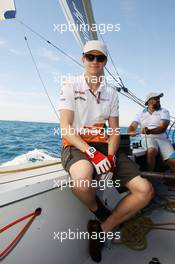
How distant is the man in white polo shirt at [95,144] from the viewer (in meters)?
1.60

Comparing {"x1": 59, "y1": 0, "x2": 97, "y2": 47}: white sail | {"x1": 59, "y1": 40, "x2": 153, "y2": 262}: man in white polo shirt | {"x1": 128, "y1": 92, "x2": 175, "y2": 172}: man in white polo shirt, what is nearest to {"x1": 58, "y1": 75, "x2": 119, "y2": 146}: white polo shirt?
{"x1": 59, "y1": 40, "x2": 153, "y2": 262}: man in white polo shirt

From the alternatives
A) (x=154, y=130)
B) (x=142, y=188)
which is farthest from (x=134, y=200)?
(x=154, y=130)

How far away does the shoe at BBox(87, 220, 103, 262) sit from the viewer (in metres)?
1.85

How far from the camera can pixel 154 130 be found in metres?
3.80

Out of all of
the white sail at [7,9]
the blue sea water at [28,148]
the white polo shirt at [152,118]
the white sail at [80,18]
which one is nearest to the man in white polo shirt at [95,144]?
the blue sea water at [28,148]

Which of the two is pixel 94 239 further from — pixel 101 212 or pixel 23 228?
pixel 23 228

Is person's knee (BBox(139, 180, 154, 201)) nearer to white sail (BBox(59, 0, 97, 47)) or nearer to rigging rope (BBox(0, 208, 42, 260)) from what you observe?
rigging rope (BBox(0, 208, 42, 260))

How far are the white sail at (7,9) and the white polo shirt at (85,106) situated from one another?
0.72m

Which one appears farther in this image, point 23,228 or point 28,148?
point 28,148

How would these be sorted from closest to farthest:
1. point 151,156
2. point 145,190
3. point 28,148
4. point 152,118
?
point 145,190, point 151,156, point 152,118, point 28,148

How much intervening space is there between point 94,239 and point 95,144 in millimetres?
742

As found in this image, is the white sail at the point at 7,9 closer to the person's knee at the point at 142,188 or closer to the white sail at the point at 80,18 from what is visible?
the person's knee at the point at 142,188

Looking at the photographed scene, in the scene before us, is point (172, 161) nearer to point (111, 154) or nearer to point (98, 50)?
point (111, 154)

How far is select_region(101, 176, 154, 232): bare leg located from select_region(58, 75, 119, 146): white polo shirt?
0.44 metres
